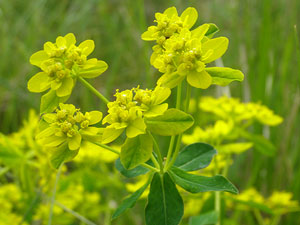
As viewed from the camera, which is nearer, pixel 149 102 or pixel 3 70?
pixel 149 102

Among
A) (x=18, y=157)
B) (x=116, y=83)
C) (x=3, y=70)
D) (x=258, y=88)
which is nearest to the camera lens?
(x=18, y=157)

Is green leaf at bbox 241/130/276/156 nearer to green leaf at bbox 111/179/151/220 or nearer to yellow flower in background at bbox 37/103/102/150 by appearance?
green leaf at bbox 111/179/151/220

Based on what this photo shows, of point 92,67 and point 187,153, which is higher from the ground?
point 92,67

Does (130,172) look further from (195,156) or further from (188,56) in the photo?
(188,56)

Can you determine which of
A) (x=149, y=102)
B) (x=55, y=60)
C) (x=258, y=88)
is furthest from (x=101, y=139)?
(x=258, y=88)

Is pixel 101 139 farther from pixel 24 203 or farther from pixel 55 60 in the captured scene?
pixel 24 203

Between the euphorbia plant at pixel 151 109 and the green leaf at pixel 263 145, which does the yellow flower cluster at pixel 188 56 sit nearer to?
the euphorbia plant at pixel 151 109

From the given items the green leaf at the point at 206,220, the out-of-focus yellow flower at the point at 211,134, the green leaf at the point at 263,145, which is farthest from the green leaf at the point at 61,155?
the green leaf at the point at 263,145
